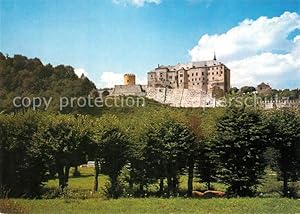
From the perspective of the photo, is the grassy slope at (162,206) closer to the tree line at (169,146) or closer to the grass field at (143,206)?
the grass field at (143,206)

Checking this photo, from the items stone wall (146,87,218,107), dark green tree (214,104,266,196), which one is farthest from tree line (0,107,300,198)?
stone wall (146,87,218,107)

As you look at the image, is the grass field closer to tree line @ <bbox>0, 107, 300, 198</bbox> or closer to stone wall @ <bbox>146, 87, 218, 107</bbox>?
tree line @ <bbox>0, 107, 300, 198</bbox>

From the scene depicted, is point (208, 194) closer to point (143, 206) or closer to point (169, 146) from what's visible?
point (169, 146)

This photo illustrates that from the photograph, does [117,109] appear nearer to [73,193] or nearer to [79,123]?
[79,123]

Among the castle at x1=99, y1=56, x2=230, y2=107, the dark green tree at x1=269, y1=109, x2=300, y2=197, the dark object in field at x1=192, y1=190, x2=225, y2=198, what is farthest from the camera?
the castle at x1=99, y1=56, x2=230, y2=107

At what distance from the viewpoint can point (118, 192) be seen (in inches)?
396

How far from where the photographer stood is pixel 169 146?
10688 mm

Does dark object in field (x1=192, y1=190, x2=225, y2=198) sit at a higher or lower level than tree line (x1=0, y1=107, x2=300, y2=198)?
lower

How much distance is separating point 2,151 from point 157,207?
10.6ft

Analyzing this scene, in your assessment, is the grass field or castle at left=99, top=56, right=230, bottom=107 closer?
the grass field

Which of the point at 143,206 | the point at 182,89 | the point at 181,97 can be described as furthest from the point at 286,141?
the point at 182,89

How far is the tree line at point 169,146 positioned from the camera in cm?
1039

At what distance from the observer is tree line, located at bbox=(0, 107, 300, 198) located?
1039 centimetres

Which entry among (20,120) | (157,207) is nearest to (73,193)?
(20,120)
